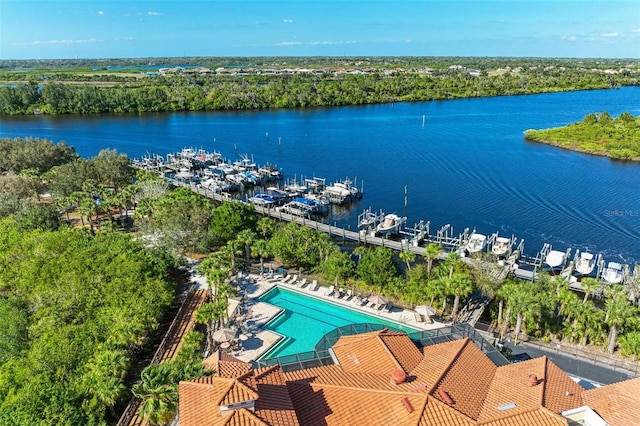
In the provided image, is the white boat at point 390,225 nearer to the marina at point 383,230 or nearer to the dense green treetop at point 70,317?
the marina at point 383,230

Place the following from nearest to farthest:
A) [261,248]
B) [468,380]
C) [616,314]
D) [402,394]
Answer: [402,394]
[468,380]
[616,314]
[261,248]

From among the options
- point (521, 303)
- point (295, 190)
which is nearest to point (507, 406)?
point (521, 303)

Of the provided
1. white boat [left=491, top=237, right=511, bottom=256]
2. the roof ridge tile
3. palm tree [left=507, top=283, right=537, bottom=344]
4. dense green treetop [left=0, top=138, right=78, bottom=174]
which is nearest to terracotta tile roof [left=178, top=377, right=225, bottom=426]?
the roof ridge tile

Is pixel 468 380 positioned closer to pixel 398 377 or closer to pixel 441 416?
pixel 398 377

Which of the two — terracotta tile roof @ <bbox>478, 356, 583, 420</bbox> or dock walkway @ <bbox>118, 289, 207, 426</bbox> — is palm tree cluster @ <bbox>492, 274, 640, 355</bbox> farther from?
dock walkway @ <bbox>118, 289, 207, 426</bbox>

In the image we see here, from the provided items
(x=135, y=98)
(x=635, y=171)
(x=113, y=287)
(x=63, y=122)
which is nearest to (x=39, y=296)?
(x=113, y=287)

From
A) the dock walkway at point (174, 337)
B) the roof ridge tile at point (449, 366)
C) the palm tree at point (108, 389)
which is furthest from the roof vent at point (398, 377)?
the palm tree at point (108, 389)

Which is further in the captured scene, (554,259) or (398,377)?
(554,259)
